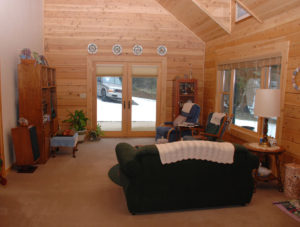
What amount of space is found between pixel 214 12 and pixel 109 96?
3353mm

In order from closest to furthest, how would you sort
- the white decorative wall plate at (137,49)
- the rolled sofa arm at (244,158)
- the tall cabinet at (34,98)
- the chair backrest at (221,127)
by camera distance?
1. the rolled sofa arm at (244,158)
2. the tall cabinet at (34,98)
3. the chair backrest at (221,127)
4. the white decorative wall plate at (137,49)

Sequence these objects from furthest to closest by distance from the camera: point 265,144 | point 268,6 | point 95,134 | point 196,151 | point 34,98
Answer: point 95,134, point 34,98, point 268,6, point 265,144, point 196,151

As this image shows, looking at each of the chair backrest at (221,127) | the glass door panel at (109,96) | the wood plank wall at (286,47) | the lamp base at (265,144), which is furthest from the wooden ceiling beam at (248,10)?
the glass door panel at (109,96)

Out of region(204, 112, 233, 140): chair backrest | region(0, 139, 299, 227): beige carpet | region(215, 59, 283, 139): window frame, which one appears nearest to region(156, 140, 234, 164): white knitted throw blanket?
region(0, 139, 299, 227): beige carpet

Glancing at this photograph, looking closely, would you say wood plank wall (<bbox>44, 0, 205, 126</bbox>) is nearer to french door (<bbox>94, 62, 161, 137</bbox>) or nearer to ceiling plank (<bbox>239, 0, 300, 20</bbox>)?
french door (<bbox>94, 62, 161, 137</bbox>)

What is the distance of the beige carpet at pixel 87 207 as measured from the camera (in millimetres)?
3123

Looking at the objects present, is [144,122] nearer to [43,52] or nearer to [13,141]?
[43,52]

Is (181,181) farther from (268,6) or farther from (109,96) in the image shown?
(109,96)

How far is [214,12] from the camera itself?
553 cm

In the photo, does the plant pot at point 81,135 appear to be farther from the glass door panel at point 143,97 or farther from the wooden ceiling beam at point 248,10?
the wooden ceiling beam at point 248,10

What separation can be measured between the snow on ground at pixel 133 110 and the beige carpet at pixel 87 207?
279cm

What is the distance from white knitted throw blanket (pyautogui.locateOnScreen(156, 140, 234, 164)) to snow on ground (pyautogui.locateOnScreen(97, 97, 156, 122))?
171 inches

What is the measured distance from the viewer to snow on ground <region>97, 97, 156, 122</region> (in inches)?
289

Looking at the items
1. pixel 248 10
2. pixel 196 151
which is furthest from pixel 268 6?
pixel 196 151
